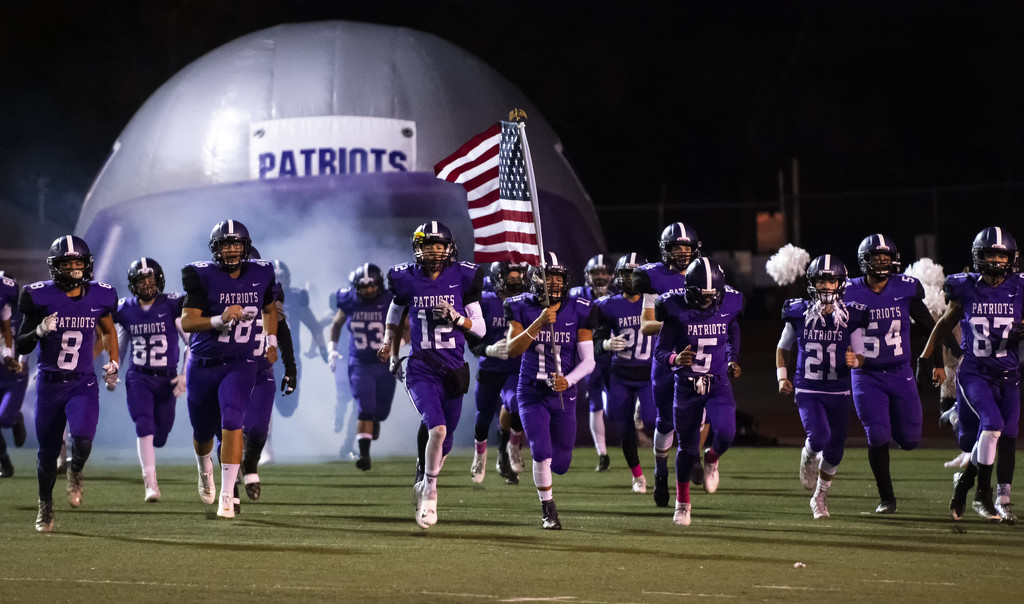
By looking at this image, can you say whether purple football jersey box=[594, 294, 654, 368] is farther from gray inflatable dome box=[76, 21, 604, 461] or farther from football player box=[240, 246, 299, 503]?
gray inflatable dome box=[76, 21, 604, 461]

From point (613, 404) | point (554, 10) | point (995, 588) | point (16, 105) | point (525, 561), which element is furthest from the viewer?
point (554, 10)

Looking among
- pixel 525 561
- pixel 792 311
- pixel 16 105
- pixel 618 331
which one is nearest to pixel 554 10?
pixel 16 105

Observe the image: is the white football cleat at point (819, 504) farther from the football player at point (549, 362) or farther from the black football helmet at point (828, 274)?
Answer: the football player at point (549, 362)

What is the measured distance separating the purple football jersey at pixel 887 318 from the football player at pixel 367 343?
5706 mm

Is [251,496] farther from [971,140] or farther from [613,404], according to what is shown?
[971,140]

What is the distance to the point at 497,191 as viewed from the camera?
972cm

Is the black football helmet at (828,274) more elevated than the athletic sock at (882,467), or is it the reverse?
the black football helmet at (828,274)

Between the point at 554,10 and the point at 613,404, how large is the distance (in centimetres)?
2487

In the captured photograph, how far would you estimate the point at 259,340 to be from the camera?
31.6 feet

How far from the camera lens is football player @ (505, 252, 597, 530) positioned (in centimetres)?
888

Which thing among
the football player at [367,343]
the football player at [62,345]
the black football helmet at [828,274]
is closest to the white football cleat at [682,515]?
the black football helmet at [828,274]

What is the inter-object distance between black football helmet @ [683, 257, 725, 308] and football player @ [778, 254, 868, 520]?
0.58 m

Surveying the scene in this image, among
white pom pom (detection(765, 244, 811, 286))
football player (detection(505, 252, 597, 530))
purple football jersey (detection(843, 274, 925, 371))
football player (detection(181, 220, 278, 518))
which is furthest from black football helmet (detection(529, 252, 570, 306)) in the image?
white pom pom (detection(765, 244, 811, 286))

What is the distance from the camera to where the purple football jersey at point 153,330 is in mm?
10992
